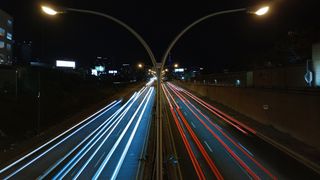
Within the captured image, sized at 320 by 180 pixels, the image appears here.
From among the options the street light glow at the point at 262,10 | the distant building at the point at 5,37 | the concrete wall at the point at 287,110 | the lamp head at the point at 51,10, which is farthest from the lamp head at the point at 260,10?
the distant building at the point at 5,37

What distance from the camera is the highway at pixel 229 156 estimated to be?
20703 mm

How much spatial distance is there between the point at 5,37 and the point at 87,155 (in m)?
94.6

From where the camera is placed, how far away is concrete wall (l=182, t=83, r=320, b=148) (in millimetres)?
27297

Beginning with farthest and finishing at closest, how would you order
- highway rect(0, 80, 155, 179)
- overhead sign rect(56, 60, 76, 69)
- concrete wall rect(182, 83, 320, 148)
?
overhead sign rect(56, 60, 76, 69) → concrete wall rect(182, 83, 320, 148) → highway rect(0, 80, 155, 179)

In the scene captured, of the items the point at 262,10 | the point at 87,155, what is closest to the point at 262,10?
the point at 262,10

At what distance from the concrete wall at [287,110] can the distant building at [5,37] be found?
79.2 meters

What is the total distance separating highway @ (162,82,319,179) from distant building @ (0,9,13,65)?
81810mm

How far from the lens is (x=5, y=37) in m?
111

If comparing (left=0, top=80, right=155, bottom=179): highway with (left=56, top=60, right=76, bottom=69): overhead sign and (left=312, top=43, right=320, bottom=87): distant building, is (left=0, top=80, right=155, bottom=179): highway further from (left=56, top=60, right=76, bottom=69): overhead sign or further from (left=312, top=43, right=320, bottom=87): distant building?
(left=56, top=60, right=76, bottom=69): overhead sign

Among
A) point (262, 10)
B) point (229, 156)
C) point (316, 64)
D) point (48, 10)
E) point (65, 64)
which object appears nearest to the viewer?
point (48, 10)

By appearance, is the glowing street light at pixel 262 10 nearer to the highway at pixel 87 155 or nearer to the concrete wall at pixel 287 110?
the highway at pixel 87 155

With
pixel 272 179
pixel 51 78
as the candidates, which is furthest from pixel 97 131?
pixel 51 78

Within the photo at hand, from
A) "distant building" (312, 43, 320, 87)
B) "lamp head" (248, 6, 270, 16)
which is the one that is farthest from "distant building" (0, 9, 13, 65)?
"lamp head" (248, 6, 270, 16)

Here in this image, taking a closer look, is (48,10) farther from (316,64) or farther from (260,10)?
(316,64)
